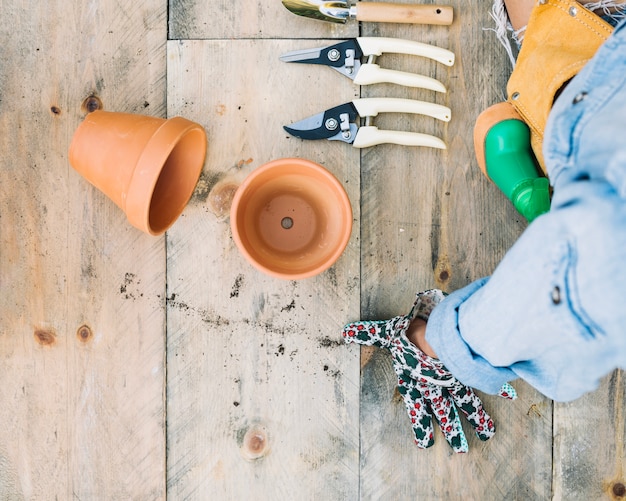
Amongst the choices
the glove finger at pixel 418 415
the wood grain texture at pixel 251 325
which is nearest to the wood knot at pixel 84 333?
the wood grain texture at pixel 251 325

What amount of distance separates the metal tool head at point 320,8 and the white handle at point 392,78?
0.10 m

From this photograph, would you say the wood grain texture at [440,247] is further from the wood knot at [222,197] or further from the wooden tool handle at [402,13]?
the wood knot at [222,197]

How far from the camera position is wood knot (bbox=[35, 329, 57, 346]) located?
1.06 meters

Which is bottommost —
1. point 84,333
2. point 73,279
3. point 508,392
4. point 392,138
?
point 508,392

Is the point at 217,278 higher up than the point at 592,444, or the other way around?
the point at 217,278

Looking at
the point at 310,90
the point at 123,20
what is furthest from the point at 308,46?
the point at 123,20

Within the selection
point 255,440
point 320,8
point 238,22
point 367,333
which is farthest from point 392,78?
point 255,440

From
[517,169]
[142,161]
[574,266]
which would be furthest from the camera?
[517,169]

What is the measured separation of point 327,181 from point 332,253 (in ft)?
0.41

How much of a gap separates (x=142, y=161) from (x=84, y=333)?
401mm

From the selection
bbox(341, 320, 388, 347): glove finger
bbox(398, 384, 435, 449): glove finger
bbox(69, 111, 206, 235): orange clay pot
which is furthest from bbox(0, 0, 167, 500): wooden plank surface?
bbox(398, 384, 435, 449): glove finger

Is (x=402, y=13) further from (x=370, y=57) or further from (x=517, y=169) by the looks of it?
(x=517, y=169)

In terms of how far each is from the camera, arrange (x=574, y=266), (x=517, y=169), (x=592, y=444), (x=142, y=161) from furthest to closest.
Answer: (x=592, y=444) < (x=517, y=169) < (x=142, y=161) < (x=574, y=266)

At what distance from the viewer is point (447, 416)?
3.44ft
